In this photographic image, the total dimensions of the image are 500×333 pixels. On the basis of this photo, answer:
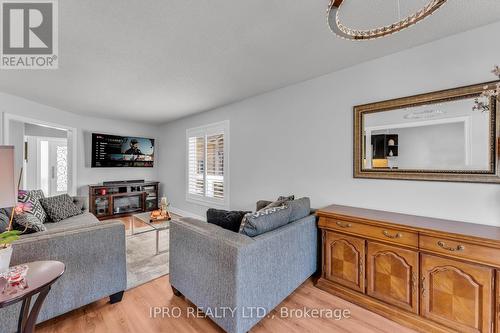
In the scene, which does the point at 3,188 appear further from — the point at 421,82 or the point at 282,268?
the point at 421,82

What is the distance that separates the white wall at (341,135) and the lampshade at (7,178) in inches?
105

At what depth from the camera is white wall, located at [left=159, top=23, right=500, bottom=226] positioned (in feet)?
6.09

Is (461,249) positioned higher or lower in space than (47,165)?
lower

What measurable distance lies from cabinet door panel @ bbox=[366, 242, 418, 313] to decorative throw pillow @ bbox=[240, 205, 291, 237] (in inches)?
32.7

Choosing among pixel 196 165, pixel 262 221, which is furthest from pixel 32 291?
pixel 196 165

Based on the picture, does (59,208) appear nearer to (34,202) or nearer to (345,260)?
(34,202)

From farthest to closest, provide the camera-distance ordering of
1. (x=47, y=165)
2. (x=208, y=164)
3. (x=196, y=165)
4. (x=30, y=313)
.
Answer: (x=47, y=165)
(x=196, y=165)
(x=208, y=164)
(x=30, y=313)

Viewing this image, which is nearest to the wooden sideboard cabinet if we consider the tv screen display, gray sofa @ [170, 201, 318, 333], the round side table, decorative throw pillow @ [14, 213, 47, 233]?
gray sofa @ [170, 201, 318, 333]

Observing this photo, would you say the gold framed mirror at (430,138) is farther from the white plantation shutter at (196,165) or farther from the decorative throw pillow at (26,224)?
the decorative throw pillow at (26,224)

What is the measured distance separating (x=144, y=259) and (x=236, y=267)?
77.9 inches

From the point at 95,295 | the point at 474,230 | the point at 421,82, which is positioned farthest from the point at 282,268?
the point at 421,82

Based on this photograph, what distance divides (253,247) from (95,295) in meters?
1.45

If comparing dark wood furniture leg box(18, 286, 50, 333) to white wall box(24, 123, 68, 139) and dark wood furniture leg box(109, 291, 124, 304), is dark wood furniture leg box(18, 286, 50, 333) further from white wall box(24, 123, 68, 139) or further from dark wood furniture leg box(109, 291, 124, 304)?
white wall box(24, 123, 68, 139)

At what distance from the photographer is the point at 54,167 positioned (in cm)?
583
